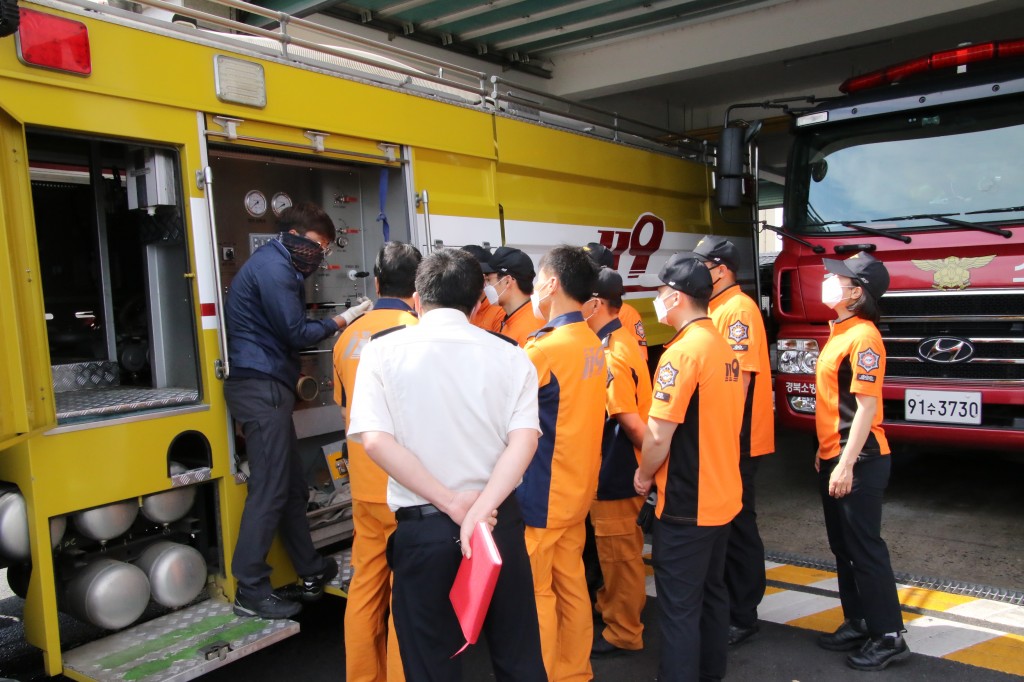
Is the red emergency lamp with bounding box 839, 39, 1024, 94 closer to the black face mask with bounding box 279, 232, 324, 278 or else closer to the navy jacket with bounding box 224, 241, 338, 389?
the black face mask with bounding box 279, 232, 324, 278

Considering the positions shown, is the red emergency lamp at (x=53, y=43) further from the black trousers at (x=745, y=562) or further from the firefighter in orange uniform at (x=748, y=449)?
the black trousers at (x=745, y=562)

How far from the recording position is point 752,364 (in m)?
3.67

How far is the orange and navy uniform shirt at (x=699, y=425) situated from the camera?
2.85 meters

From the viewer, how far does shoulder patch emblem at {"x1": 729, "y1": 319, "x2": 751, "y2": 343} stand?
372 cm

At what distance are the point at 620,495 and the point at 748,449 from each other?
623 mm

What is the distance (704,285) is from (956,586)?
250 centimetres

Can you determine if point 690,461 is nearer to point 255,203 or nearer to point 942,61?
point 255,203

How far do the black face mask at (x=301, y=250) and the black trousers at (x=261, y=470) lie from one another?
0.56 meters

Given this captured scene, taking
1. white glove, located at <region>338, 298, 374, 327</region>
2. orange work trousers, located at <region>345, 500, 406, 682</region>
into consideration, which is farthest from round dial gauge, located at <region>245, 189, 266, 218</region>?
orange work trousers, located at <region>345, 500, 406, 682</region>

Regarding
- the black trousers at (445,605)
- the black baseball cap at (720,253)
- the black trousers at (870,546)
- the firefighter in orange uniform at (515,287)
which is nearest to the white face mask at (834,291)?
the black baseball cap at (720,253)

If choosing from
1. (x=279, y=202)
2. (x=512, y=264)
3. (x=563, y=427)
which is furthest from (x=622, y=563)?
(x=279, y=202)

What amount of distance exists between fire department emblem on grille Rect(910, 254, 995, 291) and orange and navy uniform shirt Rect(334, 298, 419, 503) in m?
3.54

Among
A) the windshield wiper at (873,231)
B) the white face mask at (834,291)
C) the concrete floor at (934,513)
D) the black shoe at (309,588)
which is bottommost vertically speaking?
the concrete floor at (934,513)

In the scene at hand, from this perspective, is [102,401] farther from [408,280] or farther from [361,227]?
[361,227]
